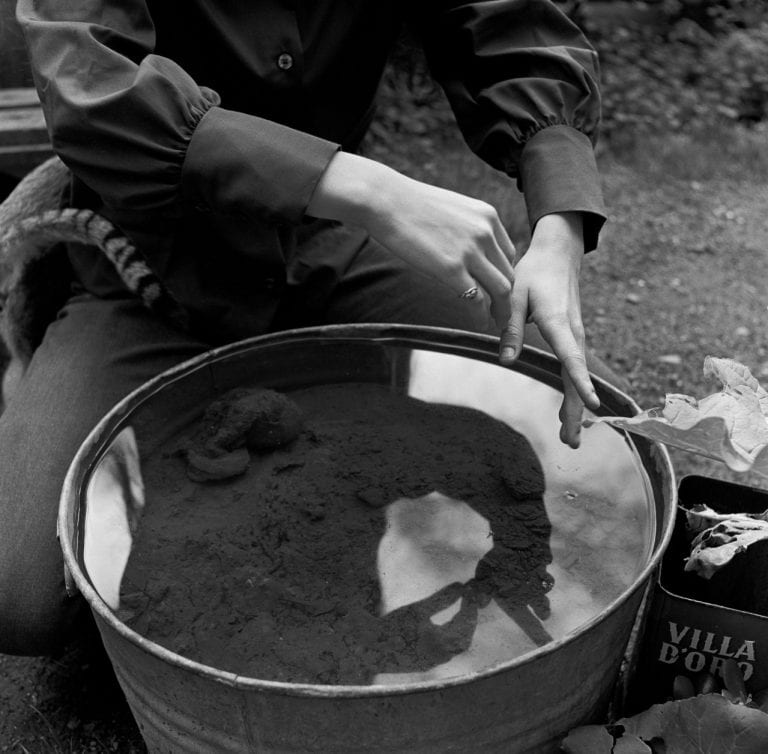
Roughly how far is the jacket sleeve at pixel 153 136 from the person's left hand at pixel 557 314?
369mm

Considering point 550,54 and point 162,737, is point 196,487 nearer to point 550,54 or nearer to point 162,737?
point 162,737

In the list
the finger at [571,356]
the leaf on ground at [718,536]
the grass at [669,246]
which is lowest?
the grass at [669,246]

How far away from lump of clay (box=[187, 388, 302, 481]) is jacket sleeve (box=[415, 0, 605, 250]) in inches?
23.1

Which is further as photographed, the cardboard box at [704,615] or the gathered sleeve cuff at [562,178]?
the gathered sleeve cuff at [562,178]

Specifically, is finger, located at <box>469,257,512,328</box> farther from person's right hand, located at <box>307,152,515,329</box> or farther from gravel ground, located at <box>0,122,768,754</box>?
gravel ground, located at <box>0,122,768,754</box>

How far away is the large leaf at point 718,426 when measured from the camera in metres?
1.18

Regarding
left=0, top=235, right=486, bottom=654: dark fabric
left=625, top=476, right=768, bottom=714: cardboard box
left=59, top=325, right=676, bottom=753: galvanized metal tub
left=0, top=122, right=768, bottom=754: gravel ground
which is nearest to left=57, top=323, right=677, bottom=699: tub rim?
left=59, top=325, right=676, bottom=753: galvanized metal tub

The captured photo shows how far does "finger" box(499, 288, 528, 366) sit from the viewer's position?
1356 mm

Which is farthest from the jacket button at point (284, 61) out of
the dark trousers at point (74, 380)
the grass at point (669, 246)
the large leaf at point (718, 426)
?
the grass at point (669, 246)

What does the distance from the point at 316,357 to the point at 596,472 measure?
539 mm

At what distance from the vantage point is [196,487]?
1.32 metres

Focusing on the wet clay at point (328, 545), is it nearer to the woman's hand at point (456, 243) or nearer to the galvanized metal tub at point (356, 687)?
the galvanized metal tub at point (356, 687)

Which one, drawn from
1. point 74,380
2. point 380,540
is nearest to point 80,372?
point 74,380

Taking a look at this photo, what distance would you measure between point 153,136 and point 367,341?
51cm
